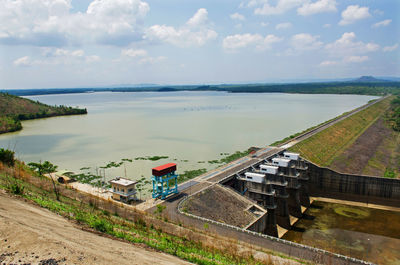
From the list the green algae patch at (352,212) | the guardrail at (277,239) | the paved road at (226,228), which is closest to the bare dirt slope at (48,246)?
A: the paved road at (226,228)

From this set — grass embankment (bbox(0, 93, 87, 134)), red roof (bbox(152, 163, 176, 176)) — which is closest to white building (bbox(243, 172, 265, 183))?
red roof (bbox(152, 163, 176, 176))

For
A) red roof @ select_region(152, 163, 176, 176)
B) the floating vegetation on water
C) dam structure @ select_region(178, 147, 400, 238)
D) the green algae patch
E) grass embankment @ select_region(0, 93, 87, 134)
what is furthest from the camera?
grass embankment @ select_region(0, 93, 87, 134)

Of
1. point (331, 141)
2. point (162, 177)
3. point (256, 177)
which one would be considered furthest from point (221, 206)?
point (331, 141)

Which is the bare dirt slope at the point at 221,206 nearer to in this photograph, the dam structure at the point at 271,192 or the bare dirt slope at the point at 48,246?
the dam structure at the point at 271,192

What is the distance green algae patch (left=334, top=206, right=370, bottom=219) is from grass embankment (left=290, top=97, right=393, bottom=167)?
1227 centimetres

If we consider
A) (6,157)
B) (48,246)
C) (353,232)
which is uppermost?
(48,246)

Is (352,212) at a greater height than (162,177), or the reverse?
(162,177)

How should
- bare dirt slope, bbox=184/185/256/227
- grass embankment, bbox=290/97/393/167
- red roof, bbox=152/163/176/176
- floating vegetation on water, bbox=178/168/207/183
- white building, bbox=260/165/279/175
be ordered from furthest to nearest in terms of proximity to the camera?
grass embankment, bbox=290/97/393/167 → floating vegetation on water, bbox=178/168/207/183 → white building, bbox=260/165/279/175 → red roof, bbox=152/163/176/176 → bare dirt slope, bbox=184/185/256/227

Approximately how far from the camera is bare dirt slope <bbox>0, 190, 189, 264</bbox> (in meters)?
6.29

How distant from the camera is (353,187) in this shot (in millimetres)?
38594

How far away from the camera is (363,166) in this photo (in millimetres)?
49594

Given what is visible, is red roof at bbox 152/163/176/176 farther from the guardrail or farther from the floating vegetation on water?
the floating vegetation on water

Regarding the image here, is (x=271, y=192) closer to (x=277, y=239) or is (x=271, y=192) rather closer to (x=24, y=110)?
(x=277, y=239)

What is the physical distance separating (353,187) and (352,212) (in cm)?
423
